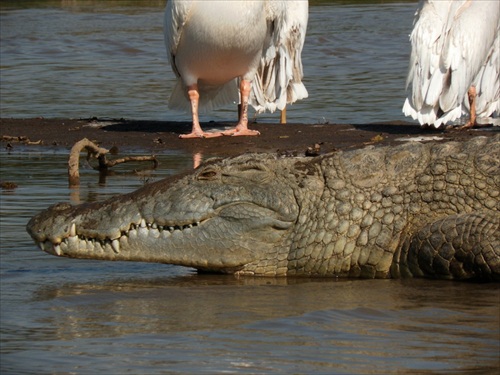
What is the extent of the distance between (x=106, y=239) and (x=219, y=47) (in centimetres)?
627

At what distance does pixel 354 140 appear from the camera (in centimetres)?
1159

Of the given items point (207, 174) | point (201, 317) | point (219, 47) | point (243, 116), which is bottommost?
point (243, 116)

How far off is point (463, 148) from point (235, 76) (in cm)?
684

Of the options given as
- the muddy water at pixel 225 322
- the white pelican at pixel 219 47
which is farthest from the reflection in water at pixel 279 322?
the white pelican at pixel 219 47

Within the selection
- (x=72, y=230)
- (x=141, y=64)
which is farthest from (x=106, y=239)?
(x=141, y=64)

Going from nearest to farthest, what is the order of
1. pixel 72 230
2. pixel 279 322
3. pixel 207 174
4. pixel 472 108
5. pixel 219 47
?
pixel 279 322 < pixel 72 230 < pixel 207 174 < pixel 219 47 < pixel 472 108

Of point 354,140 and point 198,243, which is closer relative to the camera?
point 198,243

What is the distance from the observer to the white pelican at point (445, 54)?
12406mm

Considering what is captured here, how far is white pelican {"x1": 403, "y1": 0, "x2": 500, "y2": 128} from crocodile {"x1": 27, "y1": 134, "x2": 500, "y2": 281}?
6160mm

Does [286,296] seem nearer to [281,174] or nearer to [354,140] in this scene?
[281,174]

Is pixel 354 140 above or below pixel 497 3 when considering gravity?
below

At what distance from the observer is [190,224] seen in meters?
6.15

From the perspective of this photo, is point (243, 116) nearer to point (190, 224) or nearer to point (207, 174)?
point (207, 174)

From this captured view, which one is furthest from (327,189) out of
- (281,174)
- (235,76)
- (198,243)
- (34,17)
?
(34,17)
